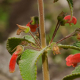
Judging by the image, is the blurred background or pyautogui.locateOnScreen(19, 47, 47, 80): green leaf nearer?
pyautogui.locateOnScreen(19, 47, 47, 80): green leaf

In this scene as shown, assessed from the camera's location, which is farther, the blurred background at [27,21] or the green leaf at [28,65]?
the blurred background at [27,21]

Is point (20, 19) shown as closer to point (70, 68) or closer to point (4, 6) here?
point (4, 6)

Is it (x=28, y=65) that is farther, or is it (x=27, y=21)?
(x=27, y=21)

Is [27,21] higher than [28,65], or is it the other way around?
[27,21]

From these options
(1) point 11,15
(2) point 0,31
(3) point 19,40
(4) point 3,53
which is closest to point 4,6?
(1) point 11,15
